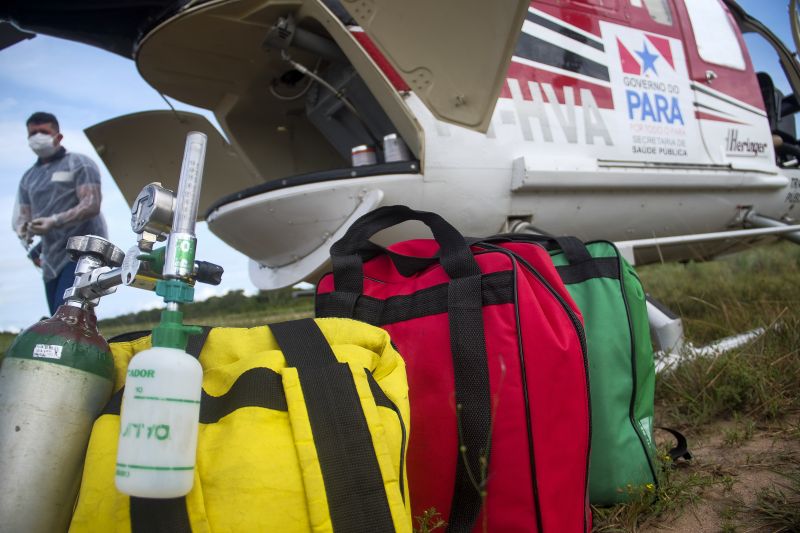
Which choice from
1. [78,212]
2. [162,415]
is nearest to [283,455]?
[162,415]

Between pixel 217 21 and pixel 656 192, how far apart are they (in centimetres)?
227

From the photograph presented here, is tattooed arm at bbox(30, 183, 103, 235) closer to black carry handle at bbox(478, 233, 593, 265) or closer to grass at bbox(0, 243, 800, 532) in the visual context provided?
grass at bbox(0, 243, 800, 532)

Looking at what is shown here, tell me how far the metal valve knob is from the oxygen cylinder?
131mm

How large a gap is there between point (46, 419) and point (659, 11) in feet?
11.3

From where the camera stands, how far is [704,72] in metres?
3.26

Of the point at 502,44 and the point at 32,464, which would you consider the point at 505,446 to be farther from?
the point at 502,44

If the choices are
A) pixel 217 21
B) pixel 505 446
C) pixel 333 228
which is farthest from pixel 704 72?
pixel 505 446

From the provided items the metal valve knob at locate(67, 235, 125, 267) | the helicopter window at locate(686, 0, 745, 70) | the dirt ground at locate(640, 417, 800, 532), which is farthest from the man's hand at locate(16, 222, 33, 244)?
the helicopter window at locate(686, 0, 745, 70)

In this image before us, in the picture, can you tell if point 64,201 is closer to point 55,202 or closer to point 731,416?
point 55,202

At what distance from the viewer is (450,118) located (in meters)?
1.98

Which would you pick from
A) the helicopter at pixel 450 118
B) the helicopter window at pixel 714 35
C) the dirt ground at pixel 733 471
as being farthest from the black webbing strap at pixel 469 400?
the helicopter window at pixel 714 35

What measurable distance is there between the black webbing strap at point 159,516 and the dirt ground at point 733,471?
1.00 metres

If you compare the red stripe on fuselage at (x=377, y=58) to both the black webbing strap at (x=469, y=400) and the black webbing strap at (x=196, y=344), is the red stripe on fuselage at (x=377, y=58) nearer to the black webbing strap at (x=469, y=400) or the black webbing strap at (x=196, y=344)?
the black webbing strap at (x=469, y=400)

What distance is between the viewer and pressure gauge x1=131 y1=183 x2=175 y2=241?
0.84 meters
